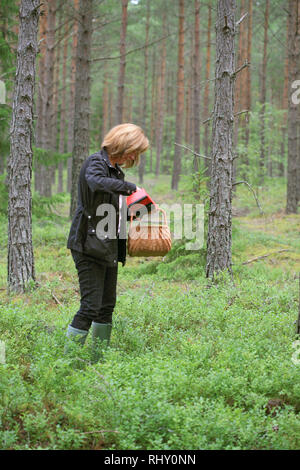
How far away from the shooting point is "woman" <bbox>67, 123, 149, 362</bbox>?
388cm

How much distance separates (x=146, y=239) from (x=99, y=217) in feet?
1.56

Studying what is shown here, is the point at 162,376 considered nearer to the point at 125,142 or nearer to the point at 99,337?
the point at 99,337

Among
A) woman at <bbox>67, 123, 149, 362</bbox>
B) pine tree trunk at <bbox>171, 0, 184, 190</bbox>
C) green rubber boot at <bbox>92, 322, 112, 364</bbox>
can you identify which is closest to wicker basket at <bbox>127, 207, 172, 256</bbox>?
woman at <bbox>67, 123, 149, 362</bbox>

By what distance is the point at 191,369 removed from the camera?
3717mm

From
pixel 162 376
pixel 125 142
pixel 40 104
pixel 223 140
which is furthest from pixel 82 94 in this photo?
pixel 40 104

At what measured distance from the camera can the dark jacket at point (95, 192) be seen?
379 centimetres

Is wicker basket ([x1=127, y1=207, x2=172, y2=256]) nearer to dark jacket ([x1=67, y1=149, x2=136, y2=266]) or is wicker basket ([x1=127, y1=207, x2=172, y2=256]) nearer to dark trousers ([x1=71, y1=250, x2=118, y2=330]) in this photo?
dark jacket ([x1=67, y1=149, x2=136, y2=266])

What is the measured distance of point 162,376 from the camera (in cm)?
337

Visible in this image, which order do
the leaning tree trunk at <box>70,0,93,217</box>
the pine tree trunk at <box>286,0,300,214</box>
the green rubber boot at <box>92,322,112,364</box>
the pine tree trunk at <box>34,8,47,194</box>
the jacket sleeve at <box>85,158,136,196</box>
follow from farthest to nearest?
1. the pine tree trunk at <box>34,8,47,194</box>
2. the pine tree trunk at <box>286,0,300,214</box>
3. the leaning tree trunk at <box>70,0,93,217</box>
4. the green rubber boot at <box>92,322,112,364</box>
5. the jacket sleeve at <box>85,158,136,196</box>

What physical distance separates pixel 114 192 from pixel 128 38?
2699cm

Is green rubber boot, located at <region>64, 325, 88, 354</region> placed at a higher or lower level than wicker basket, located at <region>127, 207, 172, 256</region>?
lower

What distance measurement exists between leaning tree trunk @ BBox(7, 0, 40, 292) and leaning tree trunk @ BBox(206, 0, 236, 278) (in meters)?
2.80

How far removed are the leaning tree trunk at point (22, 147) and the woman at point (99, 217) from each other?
8.93 ft

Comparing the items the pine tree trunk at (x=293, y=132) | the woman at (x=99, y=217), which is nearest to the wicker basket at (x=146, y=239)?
the woman at (x=99, y=217)
